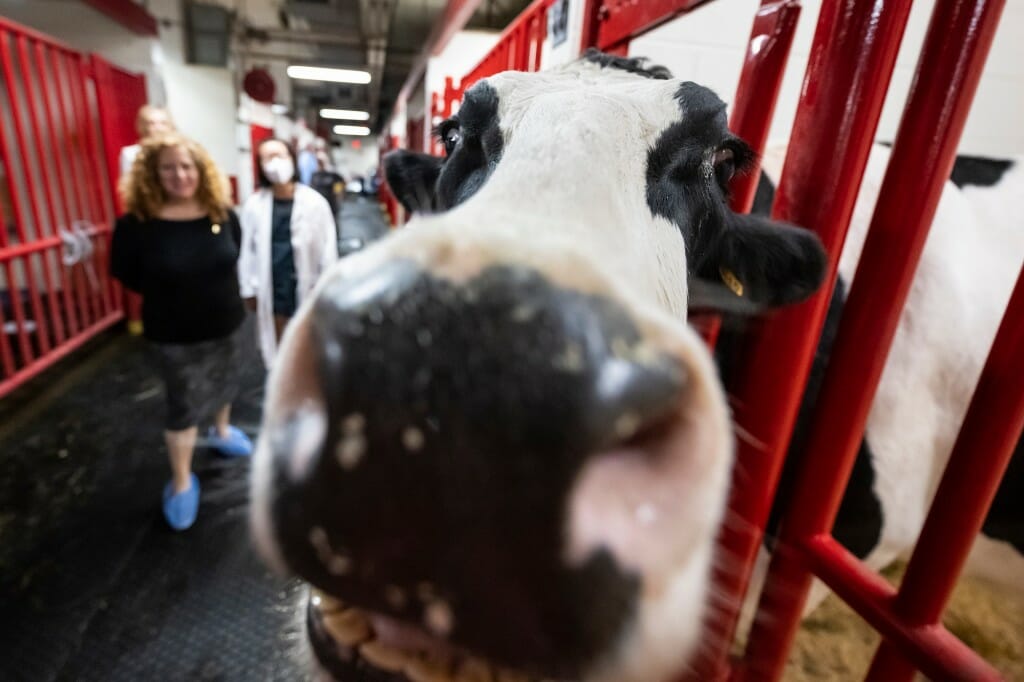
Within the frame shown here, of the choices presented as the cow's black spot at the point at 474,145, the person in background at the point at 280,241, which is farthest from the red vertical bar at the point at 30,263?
the cow's black spot at the point at 474,145

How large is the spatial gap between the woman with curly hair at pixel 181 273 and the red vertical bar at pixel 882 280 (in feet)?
7.56

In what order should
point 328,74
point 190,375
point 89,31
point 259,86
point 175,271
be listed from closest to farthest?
point 175,271 → point 190,375 → point 89,31 → point 259,86 → point 328,74

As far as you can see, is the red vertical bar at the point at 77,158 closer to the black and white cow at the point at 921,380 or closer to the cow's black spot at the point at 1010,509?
the black and white cow at the point at 921,380

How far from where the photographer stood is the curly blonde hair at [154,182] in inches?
93.4

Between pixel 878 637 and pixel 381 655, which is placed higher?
pixel 381 655

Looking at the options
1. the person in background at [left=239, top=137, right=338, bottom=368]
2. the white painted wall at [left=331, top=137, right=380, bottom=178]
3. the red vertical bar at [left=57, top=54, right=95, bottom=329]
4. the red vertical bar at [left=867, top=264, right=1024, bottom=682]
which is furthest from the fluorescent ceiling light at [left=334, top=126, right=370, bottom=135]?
the red vertical bar at [left=867, top=264, right=1024, bottom=682]

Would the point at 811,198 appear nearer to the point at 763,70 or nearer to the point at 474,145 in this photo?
the point at 763,70

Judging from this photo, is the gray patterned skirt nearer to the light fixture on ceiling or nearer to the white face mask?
the white face mask

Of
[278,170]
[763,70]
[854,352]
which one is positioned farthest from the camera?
[278,170]

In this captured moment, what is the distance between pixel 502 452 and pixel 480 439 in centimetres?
2

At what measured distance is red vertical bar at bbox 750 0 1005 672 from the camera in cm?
90

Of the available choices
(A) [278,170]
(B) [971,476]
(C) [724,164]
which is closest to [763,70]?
(C) [724,164]

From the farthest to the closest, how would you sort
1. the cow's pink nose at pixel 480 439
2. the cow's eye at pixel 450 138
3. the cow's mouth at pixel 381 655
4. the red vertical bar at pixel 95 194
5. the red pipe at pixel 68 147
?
the red vertical bar at pixel 95 194, the red pipe at pixel 68 147, the cow's eye at pixel 450 138, the cow's mouth at pixel 381 655, the cow's pink nose at pixel 480 439

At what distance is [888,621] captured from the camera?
0.96m
